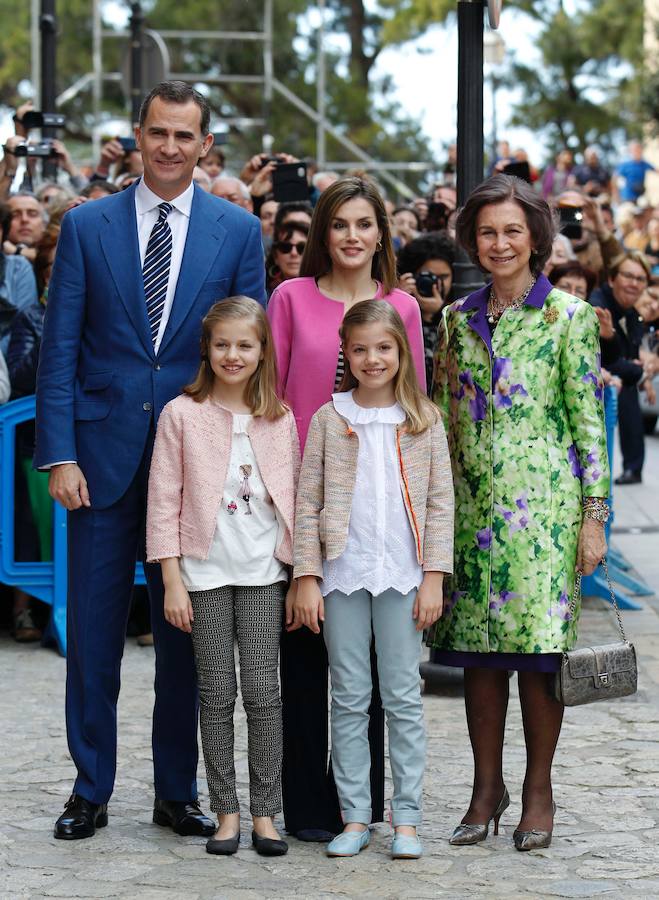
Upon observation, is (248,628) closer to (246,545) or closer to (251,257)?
(246,545)

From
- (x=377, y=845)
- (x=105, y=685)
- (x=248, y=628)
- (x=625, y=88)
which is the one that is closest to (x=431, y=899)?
(x=377, y=845)

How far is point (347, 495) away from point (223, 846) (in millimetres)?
1095

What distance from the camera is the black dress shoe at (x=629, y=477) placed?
14.0 metres

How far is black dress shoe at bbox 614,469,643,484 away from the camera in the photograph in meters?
14.0

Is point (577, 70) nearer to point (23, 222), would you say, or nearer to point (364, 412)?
point (23, 222)

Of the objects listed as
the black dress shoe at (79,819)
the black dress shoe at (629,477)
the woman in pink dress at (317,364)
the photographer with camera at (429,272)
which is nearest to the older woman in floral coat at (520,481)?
the woman in pink dress at (317,364)

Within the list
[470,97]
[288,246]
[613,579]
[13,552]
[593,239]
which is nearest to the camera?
[470,97]

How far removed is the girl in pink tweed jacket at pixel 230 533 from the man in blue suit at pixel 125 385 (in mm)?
171

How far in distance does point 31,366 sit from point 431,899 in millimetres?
4197

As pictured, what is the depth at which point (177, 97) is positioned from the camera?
5125 millimetres

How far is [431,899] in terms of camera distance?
460 cm

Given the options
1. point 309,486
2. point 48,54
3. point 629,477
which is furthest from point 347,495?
point 48,54

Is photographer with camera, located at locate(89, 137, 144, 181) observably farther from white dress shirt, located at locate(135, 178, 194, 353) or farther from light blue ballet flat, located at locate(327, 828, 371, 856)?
light blue ballet flat, located at locate(327, 828, 371, 856)

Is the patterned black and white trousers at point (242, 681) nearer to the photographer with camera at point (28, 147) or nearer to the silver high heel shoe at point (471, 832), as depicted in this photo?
the silver high heel shoe at point (471, 832)
